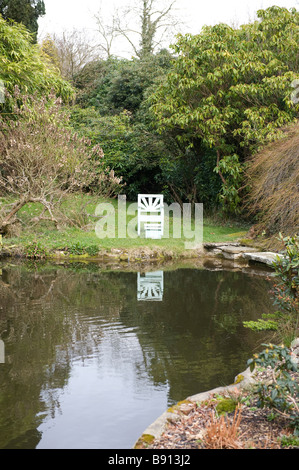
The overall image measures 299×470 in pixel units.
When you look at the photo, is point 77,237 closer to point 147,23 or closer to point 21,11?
point 21,11

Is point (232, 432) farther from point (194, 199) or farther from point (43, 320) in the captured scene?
point (194, 199)

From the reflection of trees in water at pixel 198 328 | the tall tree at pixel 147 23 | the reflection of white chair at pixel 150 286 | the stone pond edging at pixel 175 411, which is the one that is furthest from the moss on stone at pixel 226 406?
the tall tree at pixel 147 23

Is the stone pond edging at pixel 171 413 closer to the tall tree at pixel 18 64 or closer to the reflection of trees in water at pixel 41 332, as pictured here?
A: the reflection of trees in water at pixel 41 332

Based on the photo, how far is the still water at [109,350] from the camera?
3.37 metres

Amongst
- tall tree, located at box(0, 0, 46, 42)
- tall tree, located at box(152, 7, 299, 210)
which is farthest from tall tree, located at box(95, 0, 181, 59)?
tall tree, located at box(152, 7, 299, 210)

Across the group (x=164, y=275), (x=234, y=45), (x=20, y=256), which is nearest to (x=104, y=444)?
(x=164, y=275)

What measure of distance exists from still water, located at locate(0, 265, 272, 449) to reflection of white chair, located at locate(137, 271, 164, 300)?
0.7 inches

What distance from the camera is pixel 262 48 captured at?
12250 millimetres

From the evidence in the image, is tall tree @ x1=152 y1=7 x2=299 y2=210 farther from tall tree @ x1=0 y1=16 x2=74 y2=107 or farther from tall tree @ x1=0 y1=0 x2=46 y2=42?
tall tree @ x1=0 y1=0 x2=46 y2=42

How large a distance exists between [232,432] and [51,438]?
123 centimetres

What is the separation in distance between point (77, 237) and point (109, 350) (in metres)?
6.40

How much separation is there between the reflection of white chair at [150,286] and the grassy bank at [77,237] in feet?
5.62

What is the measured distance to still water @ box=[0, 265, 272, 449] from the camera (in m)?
3.37

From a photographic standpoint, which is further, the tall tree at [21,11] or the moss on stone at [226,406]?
the tall tree at [21,11]
